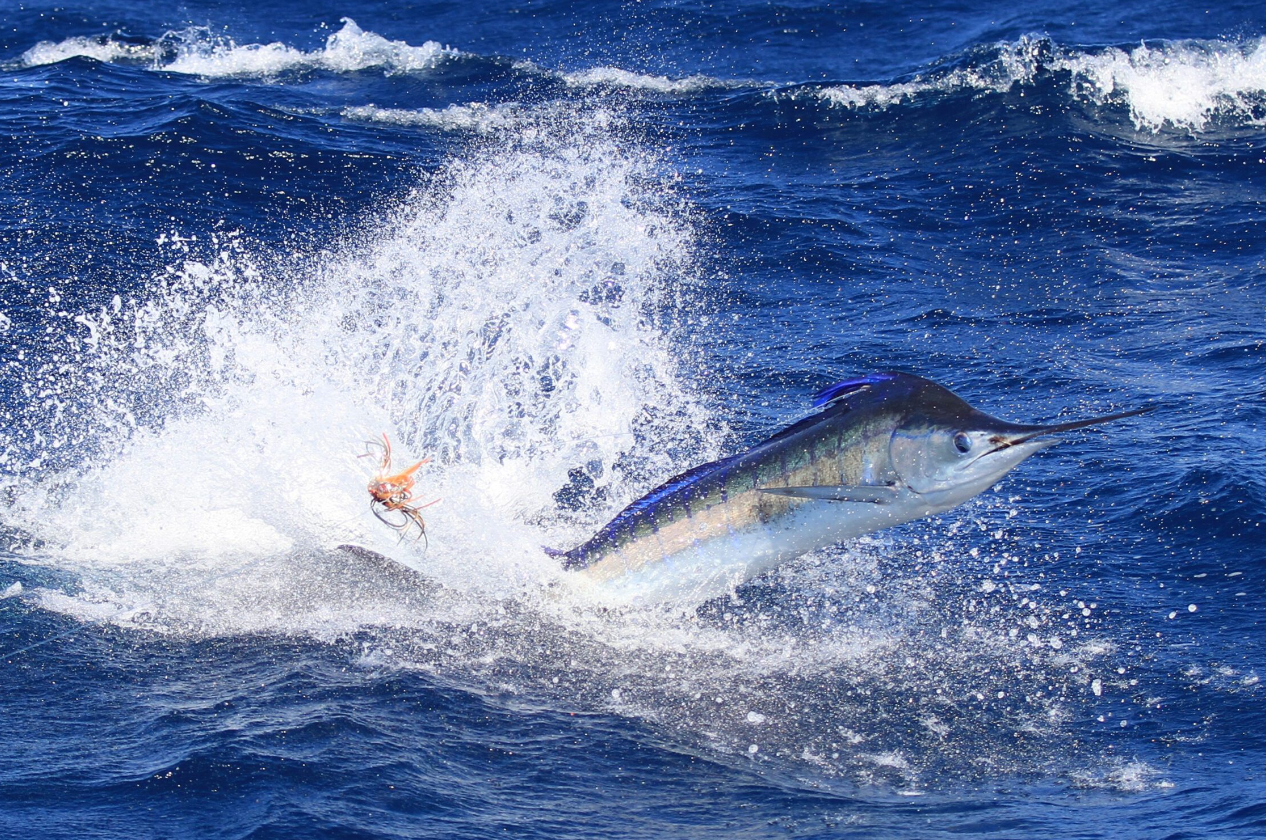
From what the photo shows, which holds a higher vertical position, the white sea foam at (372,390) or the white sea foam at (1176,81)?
the white sea foam at (1176,81)

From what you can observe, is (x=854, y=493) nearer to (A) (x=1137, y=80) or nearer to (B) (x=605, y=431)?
(B) (x=605, y=431)

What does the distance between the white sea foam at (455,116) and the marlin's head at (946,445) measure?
12.1 meters

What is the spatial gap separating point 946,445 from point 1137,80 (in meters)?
14.3

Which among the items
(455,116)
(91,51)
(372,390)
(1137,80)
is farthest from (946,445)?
(91,51)

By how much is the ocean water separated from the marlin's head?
1268 mm

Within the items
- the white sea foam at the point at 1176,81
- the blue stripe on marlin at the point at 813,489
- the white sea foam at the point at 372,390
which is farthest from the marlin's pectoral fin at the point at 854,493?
the white sea foam at the point at 1176,81

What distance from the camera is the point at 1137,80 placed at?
18.0 metres

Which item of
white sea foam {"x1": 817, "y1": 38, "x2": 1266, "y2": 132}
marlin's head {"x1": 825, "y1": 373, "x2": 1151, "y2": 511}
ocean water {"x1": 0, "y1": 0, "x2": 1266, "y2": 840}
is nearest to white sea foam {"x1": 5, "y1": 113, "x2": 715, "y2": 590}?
ocean water {"x1": 0, "y1": 0, "x2": 1266, "y2": 840}

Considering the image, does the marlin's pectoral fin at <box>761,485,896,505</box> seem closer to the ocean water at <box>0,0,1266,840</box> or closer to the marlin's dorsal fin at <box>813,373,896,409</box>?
the marlin's dorsal fin at <box>813,373,896,409</box>

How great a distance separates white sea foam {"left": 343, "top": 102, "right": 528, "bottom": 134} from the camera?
56.6 ft

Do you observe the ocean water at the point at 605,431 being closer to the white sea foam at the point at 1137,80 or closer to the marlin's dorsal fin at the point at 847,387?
the white sea foam at the point at 1137,80

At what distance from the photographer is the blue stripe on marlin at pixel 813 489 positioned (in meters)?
5.75

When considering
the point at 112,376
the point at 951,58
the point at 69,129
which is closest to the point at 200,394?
the point at 112,376

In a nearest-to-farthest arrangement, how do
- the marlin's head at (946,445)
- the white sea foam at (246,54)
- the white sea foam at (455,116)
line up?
the marlin's head at (946,445), the white sea foam at (455,116), the white sea foam at (246,54)
